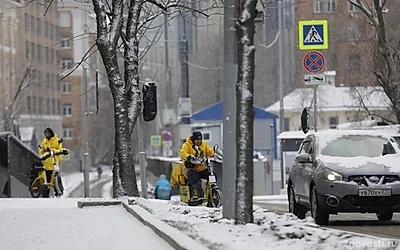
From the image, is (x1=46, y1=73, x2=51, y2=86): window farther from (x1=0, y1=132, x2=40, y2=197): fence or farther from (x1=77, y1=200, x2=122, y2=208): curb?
(x1=77, y1=200, x2=122, y2=208): curb

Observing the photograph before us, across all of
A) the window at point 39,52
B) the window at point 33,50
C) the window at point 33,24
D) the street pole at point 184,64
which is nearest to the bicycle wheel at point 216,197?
the street pole at point 184,64

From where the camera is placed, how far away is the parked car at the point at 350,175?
1559 cm

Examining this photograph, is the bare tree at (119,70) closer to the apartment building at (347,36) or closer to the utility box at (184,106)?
the apartment building at (347,36)

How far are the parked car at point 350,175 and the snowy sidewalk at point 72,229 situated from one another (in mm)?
2995

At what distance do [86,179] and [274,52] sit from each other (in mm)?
36544

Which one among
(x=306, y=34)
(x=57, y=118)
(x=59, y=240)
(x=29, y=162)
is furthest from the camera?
(x=57, y=118)

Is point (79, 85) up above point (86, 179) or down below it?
above

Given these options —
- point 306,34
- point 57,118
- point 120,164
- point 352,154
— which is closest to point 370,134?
point 352,154

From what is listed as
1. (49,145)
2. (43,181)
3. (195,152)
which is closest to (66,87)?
(43,181)

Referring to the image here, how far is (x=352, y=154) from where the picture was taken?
16.8 metres

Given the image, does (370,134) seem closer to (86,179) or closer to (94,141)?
(86,179)

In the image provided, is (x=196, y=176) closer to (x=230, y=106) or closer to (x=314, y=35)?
(x=314, y=35)

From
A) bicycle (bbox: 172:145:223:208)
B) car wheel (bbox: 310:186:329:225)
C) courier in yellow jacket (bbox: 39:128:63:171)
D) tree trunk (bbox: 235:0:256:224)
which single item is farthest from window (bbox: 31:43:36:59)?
tree trunk (bbox: 235:0:256:224)

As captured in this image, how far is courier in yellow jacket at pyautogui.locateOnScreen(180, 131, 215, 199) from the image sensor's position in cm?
1989
